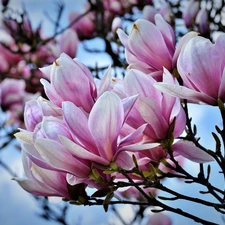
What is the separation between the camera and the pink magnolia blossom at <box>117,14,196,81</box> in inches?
30.8

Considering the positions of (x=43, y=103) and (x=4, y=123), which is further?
(x=4, y=123)

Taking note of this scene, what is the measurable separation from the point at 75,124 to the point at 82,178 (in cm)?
8

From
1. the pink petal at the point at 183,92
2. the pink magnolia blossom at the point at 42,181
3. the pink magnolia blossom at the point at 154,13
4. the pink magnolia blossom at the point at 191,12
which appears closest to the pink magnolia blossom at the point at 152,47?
the pink petal at the point at 183,92

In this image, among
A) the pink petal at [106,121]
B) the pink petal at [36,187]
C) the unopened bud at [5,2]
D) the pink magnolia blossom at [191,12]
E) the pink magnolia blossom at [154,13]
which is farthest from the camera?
the unopened bud at [5,2]

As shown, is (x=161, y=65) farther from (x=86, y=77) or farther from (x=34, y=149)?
(x=34, y=149)

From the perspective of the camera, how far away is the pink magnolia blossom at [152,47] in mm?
782

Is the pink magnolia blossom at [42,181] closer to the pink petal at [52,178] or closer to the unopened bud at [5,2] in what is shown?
the pink petal at [52,178]

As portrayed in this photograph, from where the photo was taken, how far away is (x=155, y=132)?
0.71m

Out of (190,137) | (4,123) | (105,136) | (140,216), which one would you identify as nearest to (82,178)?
(105,136)

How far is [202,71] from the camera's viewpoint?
0.68 meters

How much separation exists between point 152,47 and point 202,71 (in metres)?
0.13

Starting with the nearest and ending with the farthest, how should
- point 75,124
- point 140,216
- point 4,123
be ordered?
1. point 75,124
2. point 140,216
3. point 4,123

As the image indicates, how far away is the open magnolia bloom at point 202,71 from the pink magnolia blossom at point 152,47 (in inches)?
3.8

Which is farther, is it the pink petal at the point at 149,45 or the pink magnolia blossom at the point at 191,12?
the pink magnolia blossom at the point at 191,12
